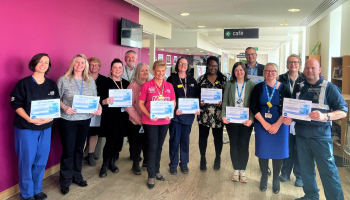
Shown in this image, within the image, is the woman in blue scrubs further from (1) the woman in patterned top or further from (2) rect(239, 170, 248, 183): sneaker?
(2) rect(239, 170, 248, 183): sneaker

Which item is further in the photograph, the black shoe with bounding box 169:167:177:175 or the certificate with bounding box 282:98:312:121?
the black shoe with bounding box 169:167:177:175

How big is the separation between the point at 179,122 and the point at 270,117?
1.22 meters

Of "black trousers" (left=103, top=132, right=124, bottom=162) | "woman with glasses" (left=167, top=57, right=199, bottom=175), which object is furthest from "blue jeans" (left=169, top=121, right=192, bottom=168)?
→ "black trousers" (left=103, top=132, right=124, bottom=162)

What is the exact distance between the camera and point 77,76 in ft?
10.1

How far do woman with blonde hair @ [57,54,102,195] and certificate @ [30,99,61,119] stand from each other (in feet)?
0.49

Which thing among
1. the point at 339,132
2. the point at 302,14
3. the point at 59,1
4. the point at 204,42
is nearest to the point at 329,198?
the point at 339,132

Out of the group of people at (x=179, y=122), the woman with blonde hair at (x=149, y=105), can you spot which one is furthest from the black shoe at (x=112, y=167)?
the woman with blonde hair at (x=149, y=105)

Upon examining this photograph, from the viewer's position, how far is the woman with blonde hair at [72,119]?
2957 millimetres

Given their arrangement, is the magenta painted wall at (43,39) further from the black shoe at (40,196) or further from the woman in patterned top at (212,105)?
the woman in patterned top at (212,105)

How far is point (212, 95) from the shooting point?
3.48m

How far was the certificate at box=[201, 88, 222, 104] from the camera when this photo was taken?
3.47m

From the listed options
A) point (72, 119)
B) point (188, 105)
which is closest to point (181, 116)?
point (188, 105)

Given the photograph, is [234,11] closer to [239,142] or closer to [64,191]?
[239,142]

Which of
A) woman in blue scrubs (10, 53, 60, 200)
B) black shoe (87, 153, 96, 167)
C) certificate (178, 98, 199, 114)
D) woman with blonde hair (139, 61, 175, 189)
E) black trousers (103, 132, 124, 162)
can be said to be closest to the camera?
woman in blue scrubs (10, 53, 60, 200)
